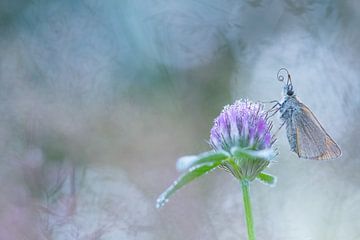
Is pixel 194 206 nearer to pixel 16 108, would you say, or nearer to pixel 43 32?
pixel 16 108

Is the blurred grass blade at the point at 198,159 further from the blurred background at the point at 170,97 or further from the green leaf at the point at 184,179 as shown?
the blurred background at the point at 170,97

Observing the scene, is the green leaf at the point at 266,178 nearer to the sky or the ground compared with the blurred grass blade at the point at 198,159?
nearer to the sky

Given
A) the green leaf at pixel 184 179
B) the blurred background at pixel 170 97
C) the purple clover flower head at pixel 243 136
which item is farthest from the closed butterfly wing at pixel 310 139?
the blurred background at pixel 170 97

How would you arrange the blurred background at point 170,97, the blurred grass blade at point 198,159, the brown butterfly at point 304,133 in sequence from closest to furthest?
the blurred grass blade at point 198,159 → the brown butterfly at point 304,133 → the blurred background at point 170,97

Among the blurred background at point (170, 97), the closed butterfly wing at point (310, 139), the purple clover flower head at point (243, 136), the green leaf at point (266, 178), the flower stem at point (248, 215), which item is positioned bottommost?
the flower stem at point (248, 215)

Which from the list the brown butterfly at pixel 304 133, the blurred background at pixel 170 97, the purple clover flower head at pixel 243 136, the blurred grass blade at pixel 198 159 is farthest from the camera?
the blurred background at pixel 170 97

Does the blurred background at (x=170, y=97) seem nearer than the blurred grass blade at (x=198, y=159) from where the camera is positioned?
No

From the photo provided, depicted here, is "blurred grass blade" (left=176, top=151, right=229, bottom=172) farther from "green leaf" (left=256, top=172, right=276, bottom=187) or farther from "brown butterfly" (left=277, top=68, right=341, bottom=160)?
"brown butterfly" (left=277, top=68, right=341, bottom=160)
